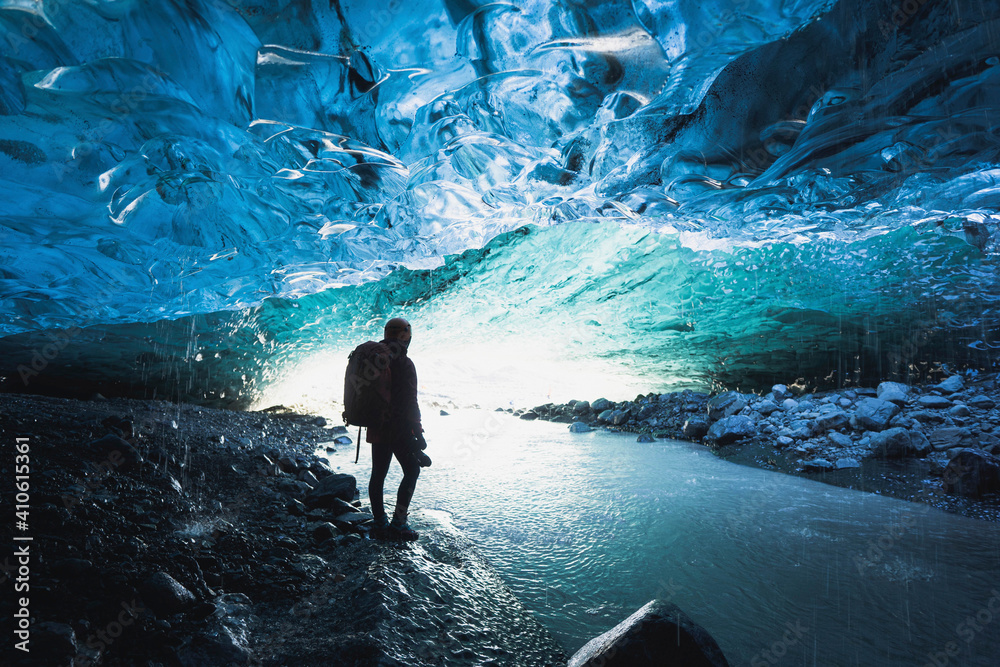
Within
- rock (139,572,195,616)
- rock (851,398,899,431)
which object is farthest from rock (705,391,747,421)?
rock (139,572,195,616)

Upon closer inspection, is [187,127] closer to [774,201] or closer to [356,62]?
[356,62]

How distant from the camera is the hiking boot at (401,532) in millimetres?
2947

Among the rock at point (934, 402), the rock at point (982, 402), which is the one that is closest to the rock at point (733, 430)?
the rock at point (934, 402)

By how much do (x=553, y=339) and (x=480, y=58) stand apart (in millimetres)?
8521

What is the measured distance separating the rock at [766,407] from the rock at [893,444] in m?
2.33

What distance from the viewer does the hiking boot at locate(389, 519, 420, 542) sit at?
9.67ft

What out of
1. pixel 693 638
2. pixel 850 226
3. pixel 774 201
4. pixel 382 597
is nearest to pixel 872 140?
pixel 774 201

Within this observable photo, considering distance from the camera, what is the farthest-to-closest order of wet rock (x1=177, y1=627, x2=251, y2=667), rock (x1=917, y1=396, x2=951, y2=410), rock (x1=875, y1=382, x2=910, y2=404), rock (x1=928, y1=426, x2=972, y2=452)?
rock (x1=875, y1=382, x2=910, y2=404) → rock (x1=917, y1=396, x2=951, y2=410) → rock (x1=928, y1=426, x2=972, y2=452) → wet rock (x1=177, y1=627, x2=251, y2=667)

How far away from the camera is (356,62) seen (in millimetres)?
3104

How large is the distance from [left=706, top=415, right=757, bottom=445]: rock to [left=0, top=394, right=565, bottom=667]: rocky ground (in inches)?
230

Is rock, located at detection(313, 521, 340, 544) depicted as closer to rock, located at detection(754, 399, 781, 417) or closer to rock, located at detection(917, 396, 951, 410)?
rock, located at detection(754, 399, 781, 417)

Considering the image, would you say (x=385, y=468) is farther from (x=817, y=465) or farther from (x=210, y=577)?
(x=817, y=465)

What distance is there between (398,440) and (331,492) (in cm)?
134

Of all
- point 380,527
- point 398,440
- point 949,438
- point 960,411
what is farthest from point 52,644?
point 960,411
